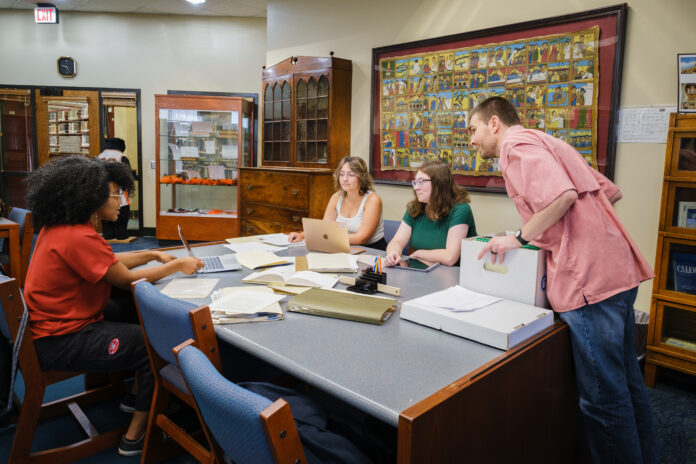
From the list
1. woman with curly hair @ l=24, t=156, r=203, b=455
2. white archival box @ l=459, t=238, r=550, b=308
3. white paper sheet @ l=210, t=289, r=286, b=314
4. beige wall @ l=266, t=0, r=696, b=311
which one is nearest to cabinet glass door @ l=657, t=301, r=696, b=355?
beige wall @ l=266, t=0, r=696, b=311

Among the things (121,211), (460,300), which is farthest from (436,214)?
(121,211)

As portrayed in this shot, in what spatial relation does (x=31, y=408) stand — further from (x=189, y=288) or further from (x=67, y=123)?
(x=67, y=123)

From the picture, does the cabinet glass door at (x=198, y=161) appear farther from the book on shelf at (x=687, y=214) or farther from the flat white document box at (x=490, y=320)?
the flat white document box at (x=490, y=320)

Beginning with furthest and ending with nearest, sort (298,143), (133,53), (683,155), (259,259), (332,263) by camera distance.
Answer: (133,53) < (298,143) < (683,155) < (259,259) < (332,263)

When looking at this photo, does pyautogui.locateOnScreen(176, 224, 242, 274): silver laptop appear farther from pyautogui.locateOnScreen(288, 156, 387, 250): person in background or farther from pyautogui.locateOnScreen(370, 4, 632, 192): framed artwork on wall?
pyautogui.locateOnScreen(370, 4, 632, 192): framed artwork on wall

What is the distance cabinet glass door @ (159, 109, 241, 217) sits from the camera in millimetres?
6027

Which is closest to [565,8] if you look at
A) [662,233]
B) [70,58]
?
[662,233]

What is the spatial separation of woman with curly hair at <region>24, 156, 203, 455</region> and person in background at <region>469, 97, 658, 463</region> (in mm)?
1401

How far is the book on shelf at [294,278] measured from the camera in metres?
1.86

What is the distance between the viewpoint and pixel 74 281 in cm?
182

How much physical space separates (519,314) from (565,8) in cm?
245

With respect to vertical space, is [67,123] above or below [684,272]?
above

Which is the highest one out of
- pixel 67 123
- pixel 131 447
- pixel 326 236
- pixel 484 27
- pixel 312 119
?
pixel 484 27

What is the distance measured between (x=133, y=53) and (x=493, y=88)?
5.27 meters
